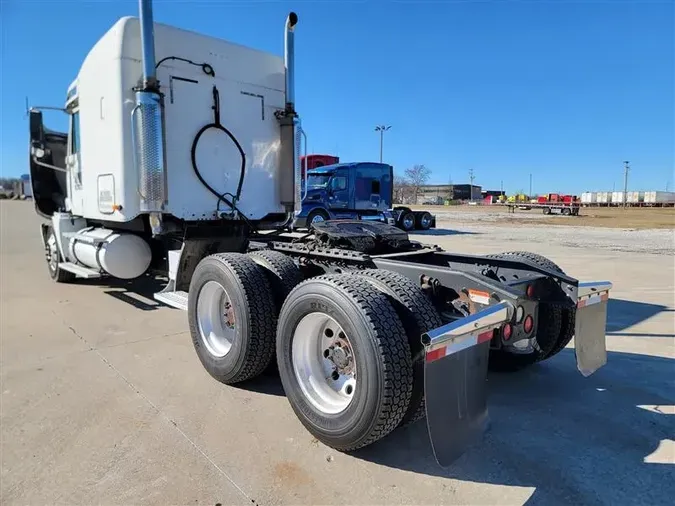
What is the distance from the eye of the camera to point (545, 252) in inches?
494

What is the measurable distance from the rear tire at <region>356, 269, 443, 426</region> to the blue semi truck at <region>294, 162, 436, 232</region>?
52.0 feet

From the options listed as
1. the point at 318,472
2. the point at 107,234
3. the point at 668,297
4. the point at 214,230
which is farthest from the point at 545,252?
the point at 318,472

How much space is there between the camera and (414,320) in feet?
8.98

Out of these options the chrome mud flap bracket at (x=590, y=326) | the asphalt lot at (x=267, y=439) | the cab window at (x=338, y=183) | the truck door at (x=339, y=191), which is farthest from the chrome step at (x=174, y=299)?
the cab window at (x=338, y=183)

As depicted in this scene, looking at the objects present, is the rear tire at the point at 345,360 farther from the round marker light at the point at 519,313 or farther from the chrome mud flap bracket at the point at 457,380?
the round marker light at the point at 519,313

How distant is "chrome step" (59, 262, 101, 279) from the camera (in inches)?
264

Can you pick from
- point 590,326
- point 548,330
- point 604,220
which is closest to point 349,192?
point 548,330

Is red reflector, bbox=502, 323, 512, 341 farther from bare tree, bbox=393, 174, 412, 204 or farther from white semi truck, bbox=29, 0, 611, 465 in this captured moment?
bare tree, bbox=393, 174, 412, 204

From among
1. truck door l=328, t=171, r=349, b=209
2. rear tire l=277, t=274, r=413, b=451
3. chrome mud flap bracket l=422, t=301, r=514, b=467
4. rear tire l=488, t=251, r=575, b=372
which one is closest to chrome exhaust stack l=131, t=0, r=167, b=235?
rear tire l=277, t=274, r=413, b=451

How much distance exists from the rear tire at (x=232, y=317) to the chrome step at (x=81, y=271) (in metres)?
3.12

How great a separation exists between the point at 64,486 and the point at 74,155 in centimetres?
555

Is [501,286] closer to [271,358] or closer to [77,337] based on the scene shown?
[271,358]

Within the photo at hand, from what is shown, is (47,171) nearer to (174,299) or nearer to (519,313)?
(174,299)

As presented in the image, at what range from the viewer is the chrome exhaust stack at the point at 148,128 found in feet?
16.0
